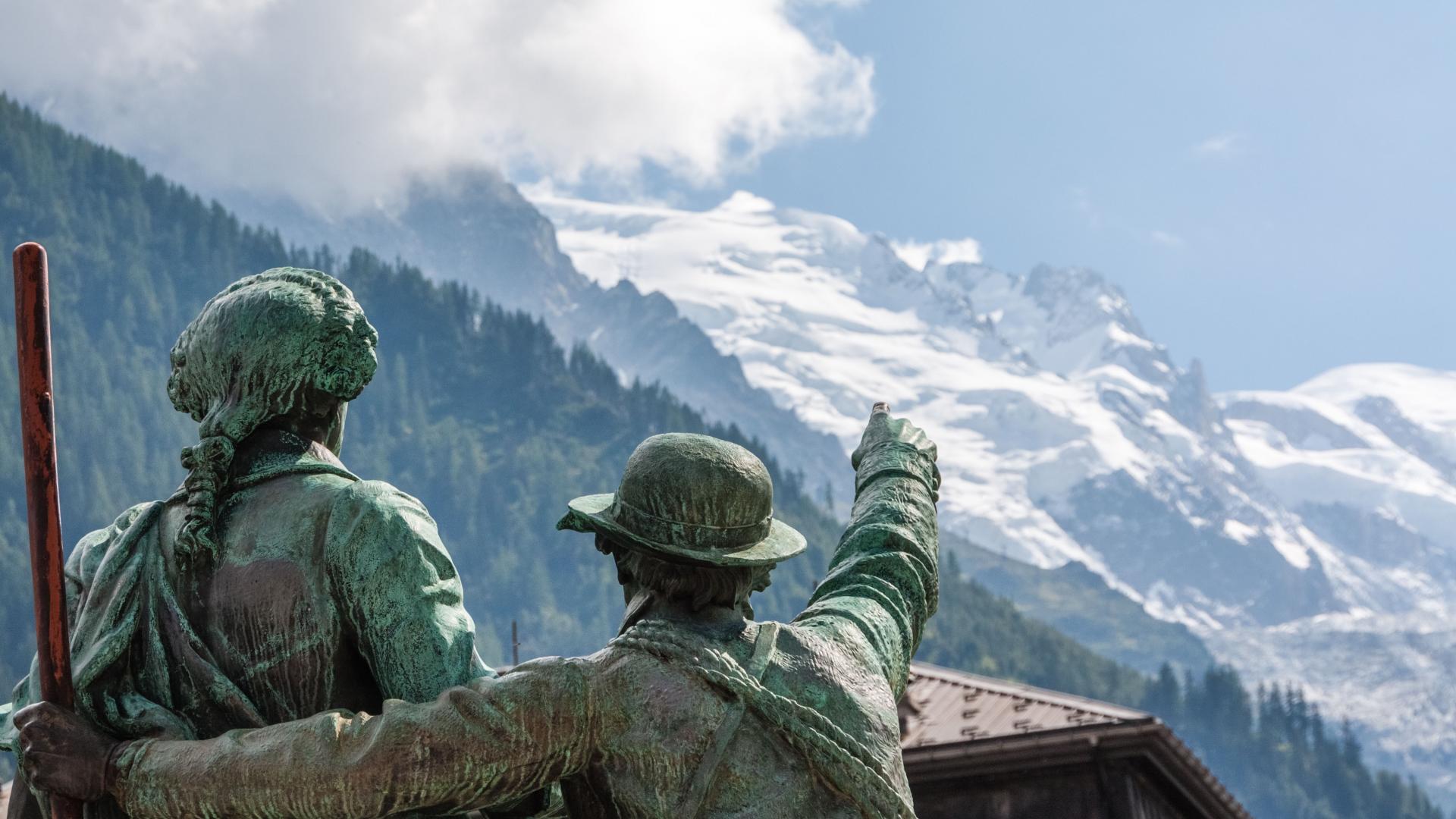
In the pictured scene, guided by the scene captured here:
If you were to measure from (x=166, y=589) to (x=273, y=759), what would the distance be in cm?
68

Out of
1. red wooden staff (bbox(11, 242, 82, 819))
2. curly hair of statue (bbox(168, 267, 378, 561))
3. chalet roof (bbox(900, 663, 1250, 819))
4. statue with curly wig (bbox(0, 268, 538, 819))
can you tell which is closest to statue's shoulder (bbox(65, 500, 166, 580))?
statue with curly wig (bbox(0, 268, 538, 819))

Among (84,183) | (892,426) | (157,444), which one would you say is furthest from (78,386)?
(892,426)

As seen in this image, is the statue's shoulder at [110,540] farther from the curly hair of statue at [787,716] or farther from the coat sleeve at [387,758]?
the curly hair of statue at [787,716]

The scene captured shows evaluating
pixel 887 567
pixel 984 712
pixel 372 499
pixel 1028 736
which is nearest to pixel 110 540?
pixel 372 499

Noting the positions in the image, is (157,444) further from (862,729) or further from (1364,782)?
(862,729)

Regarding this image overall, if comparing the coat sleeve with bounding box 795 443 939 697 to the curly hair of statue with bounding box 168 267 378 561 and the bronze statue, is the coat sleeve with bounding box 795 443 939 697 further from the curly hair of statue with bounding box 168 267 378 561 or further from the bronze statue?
the curly hair of statue with bounding box 168 267 378 561

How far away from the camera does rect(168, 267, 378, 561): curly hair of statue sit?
5.31 metres

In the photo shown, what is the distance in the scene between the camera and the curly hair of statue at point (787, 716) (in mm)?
4887

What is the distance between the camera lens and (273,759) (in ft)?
15.6

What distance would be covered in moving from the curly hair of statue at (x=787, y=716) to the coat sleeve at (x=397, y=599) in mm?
434

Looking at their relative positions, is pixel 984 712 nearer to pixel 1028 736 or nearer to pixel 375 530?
pixel 1028 736

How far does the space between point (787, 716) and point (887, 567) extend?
1045 mm

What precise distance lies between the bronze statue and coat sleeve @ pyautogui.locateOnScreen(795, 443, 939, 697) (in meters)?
0.32

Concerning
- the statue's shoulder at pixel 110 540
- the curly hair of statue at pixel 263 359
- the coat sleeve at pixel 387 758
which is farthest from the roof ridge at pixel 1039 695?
the coat sleeve at pixel 387 758
